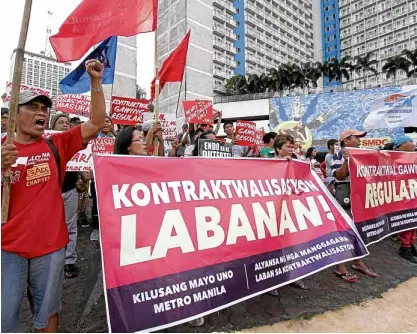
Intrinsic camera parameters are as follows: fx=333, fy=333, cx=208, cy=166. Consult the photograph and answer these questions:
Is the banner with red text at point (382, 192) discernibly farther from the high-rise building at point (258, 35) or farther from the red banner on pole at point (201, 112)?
the high-rise building at point (258, 35)

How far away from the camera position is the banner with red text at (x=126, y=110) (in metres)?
7.03

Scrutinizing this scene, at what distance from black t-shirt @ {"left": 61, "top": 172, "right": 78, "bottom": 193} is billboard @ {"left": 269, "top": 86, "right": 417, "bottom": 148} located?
22500 millimetres

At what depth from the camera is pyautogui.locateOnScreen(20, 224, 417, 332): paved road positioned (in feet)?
9.34

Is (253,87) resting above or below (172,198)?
above

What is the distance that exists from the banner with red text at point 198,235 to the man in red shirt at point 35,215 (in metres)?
0.29

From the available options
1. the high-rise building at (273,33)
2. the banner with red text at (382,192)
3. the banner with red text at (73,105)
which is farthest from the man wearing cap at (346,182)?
the high-rise building at (273,33)

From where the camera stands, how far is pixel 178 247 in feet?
8.06

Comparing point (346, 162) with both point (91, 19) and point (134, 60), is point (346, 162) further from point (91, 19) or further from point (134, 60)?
point (134, 60)

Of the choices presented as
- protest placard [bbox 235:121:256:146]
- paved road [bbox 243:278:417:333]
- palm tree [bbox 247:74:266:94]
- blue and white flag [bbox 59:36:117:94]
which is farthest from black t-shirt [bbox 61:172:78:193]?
palm tree [bbox 247:74:266:94]

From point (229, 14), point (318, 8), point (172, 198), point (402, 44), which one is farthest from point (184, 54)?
point (318, 8)

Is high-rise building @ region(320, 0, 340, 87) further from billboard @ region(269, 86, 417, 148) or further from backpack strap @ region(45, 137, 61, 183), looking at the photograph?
backpack strap @ region(45, 137, 61, 183)

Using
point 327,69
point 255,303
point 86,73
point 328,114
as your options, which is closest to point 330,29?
point 327,69

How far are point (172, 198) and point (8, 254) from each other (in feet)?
3.66

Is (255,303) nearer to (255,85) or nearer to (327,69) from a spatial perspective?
(255,85)
